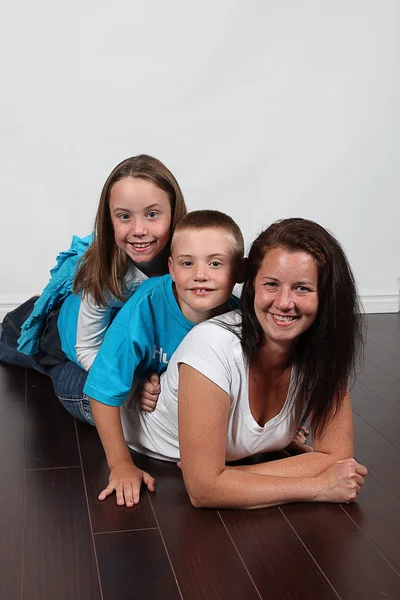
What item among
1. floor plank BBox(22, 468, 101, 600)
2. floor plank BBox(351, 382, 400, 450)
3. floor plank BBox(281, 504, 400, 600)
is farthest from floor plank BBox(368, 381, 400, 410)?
floor plank BBox(22, 468, 101, 600)

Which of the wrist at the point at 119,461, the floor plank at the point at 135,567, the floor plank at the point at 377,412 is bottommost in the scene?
the floor plank at the point at 377,412

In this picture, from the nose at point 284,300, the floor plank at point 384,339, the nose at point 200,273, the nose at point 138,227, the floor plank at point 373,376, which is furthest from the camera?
the floor plank at point 384,339

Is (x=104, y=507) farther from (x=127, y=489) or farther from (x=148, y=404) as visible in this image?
(x=148, y=404)

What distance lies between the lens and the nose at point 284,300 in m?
2.01

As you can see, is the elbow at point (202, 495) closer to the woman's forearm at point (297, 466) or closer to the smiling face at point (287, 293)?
the woman's forearm at point (297, 466)

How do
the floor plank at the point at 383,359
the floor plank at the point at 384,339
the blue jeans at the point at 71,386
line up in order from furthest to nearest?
1. the floor plank at the point at 384,339
2. the floor plank at the point at 383,359
3. the blue jeans at the point at 71,386

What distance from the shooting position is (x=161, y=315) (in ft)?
7.74

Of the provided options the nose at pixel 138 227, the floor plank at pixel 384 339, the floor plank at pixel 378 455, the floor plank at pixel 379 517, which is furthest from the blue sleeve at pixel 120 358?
the floor plank at pixel 384 339

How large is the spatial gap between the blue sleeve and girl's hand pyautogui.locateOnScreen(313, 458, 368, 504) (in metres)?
0.60

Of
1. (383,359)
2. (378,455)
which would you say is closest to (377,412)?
(378,455)

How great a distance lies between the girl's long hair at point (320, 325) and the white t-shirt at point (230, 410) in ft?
0.17

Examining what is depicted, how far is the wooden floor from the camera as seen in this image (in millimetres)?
1845

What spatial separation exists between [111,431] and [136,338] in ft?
0.92

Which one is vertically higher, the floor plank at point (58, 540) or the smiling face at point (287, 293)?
the smiling face at point (287, 293)
